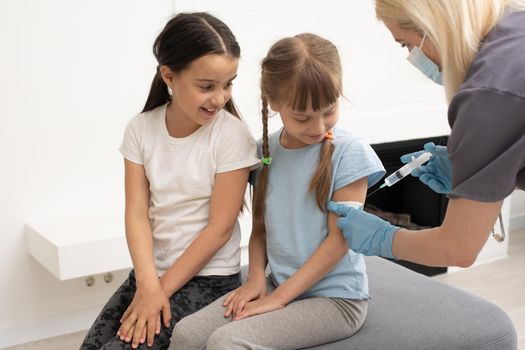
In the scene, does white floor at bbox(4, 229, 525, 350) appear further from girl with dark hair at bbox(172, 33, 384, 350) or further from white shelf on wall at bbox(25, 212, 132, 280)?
girl with dark hair at bbox(172, 33, 384, 350)

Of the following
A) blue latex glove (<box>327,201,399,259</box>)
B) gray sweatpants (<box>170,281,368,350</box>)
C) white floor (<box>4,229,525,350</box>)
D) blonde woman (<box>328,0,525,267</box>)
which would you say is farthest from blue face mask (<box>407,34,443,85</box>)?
white floor (<box>4,229,525,350</box>)

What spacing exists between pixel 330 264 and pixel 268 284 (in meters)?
0.21

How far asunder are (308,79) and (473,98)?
443 millimetres

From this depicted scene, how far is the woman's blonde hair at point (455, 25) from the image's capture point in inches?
47.3

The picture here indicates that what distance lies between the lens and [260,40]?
2.79m

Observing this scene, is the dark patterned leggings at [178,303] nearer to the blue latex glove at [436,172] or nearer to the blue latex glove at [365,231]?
the blue latex glove at [365,231]

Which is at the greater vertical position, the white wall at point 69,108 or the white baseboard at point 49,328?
the white wall at point 69,108

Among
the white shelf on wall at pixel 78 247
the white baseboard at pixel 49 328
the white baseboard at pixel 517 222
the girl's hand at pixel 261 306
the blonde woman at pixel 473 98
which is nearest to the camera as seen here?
the blonde woman at pixel 473 98

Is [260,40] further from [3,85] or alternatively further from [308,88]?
[308,88]

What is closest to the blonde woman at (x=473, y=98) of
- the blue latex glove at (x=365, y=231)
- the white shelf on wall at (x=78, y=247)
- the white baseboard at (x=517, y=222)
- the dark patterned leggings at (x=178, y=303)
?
the blue latex glove at (x=365, y=231)

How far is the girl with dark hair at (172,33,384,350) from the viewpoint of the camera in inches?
59.6

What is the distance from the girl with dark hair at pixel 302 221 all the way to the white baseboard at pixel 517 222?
101 inches

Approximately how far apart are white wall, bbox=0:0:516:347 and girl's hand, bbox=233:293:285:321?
3.40 ft

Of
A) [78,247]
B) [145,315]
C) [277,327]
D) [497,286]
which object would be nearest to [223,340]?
[277,327]
